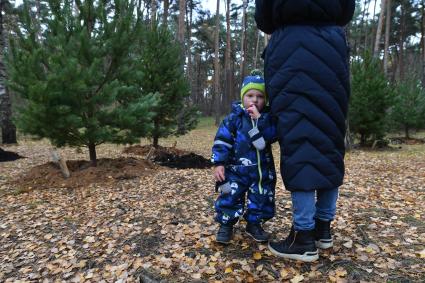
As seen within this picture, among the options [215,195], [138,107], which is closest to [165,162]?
[138,107]

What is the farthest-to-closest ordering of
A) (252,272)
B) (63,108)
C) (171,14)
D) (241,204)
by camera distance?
(171,14), (63,108), (241,204), (252,272)

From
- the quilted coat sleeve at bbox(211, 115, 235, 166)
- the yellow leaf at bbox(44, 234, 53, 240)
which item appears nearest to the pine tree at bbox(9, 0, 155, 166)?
the yellow leaf at bbox(44, 234, 53, 240)

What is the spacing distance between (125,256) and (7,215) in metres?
2.59

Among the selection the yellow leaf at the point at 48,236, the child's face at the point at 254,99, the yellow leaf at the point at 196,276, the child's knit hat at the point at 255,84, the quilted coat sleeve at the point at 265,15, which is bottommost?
the yellow leaf at the point at 48,236

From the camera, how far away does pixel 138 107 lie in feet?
21.5

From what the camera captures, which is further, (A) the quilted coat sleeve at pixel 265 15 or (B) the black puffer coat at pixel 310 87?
(A) the quilted coat sleeve at pixel 265 15

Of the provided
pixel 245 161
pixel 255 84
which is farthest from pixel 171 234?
pixel 255 84

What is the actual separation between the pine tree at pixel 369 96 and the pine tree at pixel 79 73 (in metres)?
8.85

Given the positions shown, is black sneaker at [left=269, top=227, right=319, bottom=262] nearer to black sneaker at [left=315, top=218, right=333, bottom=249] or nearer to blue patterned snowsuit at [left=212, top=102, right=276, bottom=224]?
black sneaker at [left=315, top=218, right=333, bottom=249]

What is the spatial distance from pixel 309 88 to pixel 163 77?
8.26 metres

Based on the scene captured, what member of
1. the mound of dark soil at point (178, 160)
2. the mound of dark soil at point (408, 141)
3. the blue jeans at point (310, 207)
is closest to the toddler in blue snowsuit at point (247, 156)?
the blue jeans at point (310, 207)

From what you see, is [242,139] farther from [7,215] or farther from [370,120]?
[370,120]

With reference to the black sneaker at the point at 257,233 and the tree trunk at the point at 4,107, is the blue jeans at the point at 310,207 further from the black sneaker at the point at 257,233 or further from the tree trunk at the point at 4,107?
the tree trunk at the point at 4,107

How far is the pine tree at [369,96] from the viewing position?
12.3 meters
